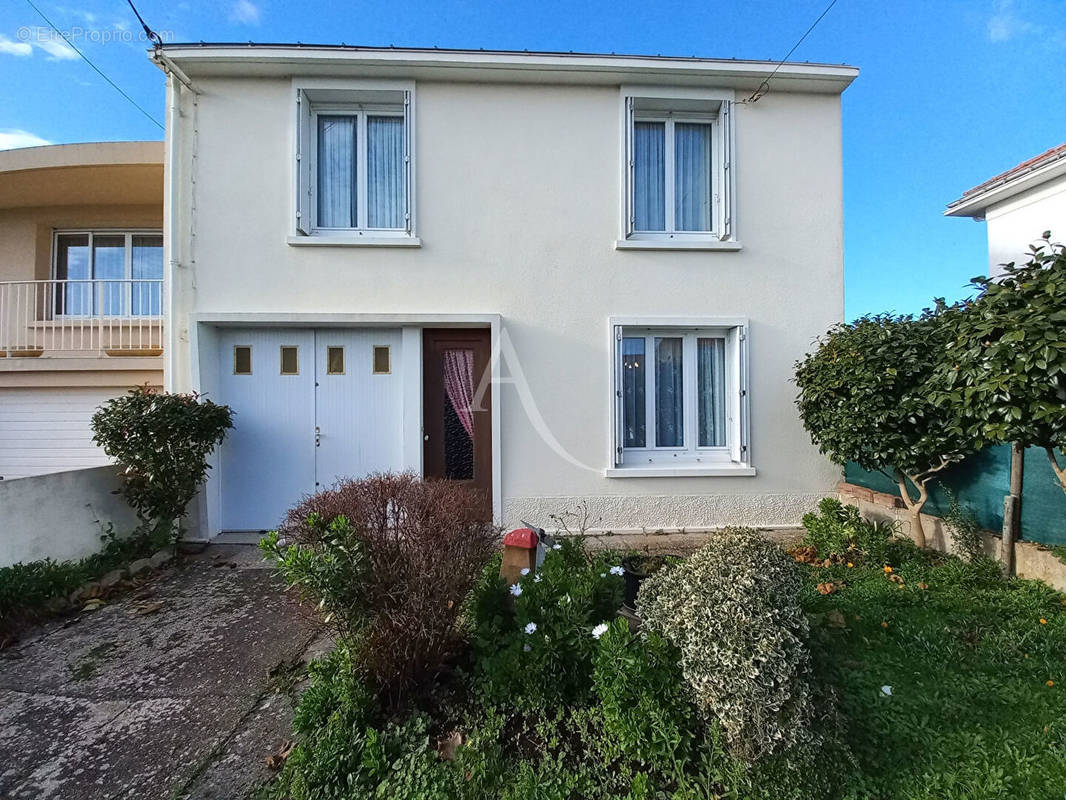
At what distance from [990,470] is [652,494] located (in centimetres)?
311

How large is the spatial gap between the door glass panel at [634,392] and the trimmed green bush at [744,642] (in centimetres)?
341

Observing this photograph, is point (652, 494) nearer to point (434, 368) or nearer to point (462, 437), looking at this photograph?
point (462, 437)

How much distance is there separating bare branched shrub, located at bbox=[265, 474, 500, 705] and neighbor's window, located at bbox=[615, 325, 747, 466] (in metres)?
3.59

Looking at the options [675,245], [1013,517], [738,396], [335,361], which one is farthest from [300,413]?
[1013,517]

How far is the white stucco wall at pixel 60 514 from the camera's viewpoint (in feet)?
12.6

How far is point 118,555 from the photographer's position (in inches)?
178

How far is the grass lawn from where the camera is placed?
2.03 metres

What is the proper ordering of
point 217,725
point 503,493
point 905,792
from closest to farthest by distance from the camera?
point 905,792 < point 217,725 < point 503,493

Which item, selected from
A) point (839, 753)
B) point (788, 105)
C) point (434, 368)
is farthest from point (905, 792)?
point (788, 105)

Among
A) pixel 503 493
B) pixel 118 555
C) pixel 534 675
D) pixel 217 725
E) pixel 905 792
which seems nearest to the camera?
pixel 905 792

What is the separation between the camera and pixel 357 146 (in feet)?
18.6

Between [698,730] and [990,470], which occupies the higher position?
[990,470]

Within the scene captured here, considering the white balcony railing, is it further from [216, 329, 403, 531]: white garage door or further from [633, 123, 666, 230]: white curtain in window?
[633, 123, 666, 230]: white curtain in window

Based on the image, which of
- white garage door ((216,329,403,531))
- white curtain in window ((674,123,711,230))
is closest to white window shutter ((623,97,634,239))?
white curtain in window ((674,123,711,230))
